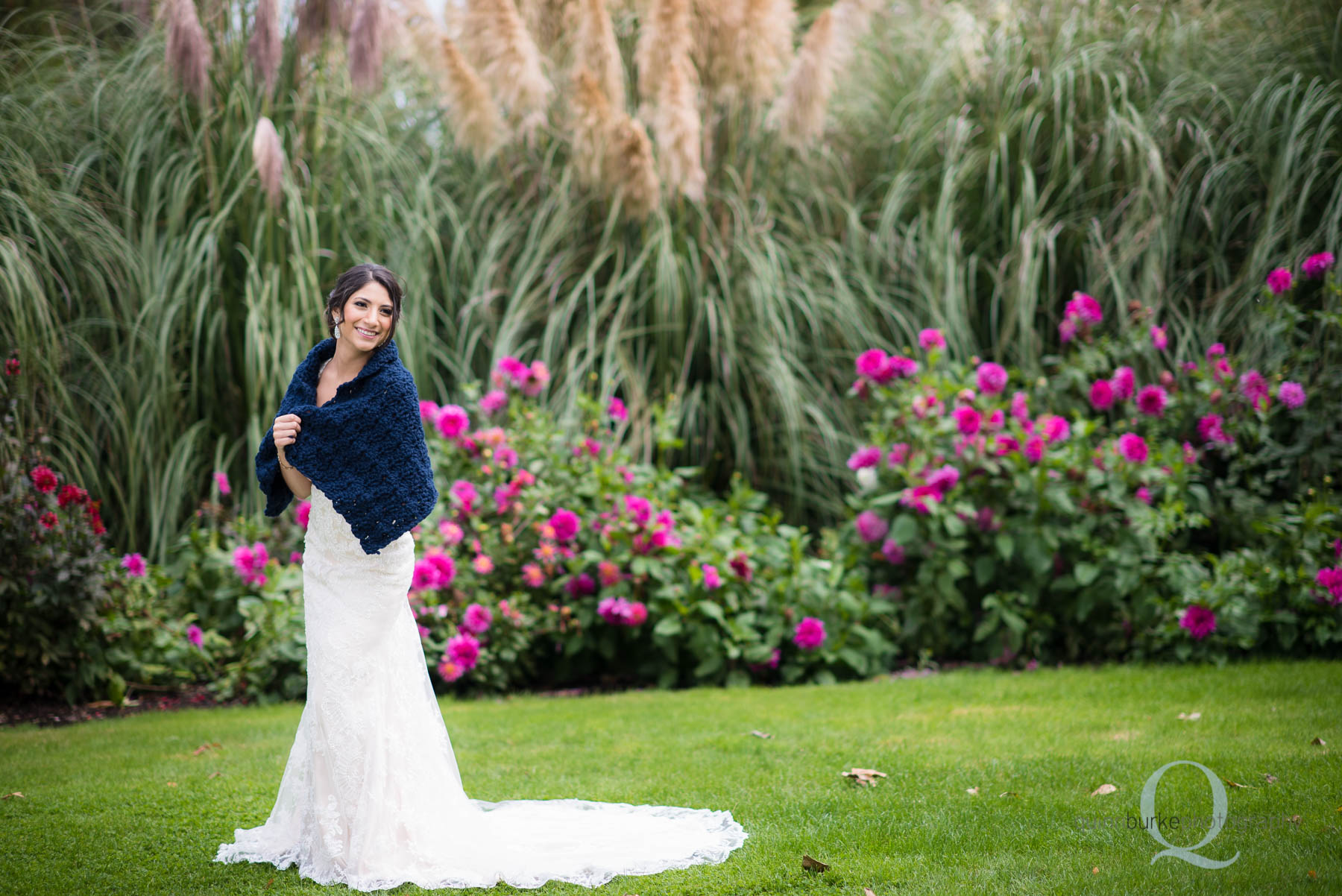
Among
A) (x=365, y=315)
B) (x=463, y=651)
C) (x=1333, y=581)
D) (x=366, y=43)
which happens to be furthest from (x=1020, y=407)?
(x=366, y=43)

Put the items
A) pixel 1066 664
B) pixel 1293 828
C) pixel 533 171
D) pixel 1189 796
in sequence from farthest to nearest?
pixel 533 171
pixel 1066 664
pixel 1189 796
pixel 1293 828

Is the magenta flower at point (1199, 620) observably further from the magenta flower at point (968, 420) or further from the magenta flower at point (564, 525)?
the magenta flower at point (564, 525)

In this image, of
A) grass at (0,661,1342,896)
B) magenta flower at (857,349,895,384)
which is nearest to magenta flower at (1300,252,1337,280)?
grass at (0,661,1342,896)

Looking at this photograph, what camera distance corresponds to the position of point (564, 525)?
490 centimetres

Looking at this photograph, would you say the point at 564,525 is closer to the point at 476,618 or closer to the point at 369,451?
the point at 476,618

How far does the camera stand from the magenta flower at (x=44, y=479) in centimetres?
443

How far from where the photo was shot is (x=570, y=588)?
198 inches

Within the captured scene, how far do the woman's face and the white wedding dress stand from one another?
432 millimetres

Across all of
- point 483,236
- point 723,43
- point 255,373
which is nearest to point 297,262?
point 255,373

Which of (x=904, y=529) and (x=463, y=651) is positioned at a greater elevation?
(x=904, y=529)

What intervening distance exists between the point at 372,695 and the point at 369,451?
0.65 metres

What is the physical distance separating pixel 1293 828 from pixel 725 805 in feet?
4.95

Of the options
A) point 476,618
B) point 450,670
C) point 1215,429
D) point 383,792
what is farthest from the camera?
point 1215,429

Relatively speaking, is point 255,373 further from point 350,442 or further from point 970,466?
point 970,466
